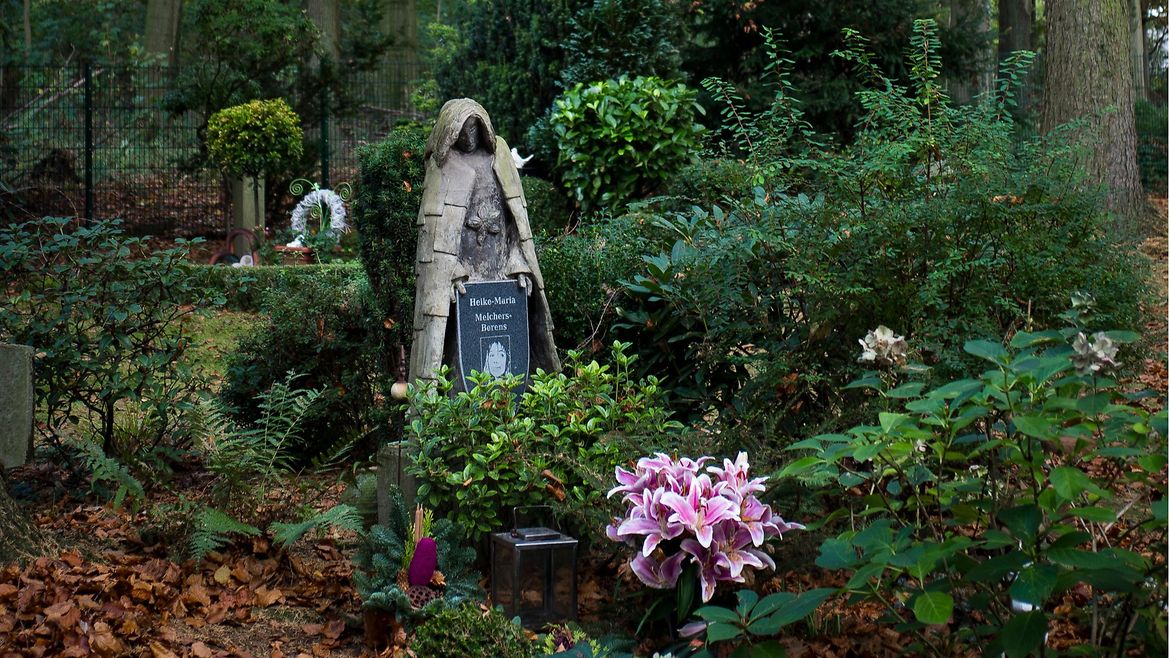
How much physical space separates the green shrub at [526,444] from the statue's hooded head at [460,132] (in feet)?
3.98

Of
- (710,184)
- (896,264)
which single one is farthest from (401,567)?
(710,184)

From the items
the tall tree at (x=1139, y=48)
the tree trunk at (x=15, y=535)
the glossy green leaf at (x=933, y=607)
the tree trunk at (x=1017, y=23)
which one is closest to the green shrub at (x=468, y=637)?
the glossy green leaf at (x=933, y=607)

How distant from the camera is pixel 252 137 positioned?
14594mm

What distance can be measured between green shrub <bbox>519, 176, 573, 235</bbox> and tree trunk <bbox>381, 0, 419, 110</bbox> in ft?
28.7

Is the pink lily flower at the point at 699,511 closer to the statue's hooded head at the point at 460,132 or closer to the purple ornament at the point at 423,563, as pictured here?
the purple ornament at the point at 423,563

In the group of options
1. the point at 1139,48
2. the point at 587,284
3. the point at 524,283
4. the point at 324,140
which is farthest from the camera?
the point at 1139,48

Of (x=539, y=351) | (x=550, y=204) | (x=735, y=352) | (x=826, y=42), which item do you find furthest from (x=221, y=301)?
(x=826, y=42)

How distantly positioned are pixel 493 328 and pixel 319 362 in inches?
68.0

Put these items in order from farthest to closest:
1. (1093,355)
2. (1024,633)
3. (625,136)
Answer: (625,136) → (1024,633) → (1093,355)

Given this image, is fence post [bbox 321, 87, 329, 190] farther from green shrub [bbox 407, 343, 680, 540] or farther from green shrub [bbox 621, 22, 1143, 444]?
green shrub [bbox 407, 343, 680, 540]

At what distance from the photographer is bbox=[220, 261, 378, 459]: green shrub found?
6.91 metres

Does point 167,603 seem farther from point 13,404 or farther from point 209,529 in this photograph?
point 13,404

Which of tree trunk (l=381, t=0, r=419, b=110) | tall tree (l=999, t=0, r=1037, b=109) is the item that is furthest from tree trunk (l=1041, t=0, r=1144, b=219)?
tree trunk (l=381, t=0, r=419, b=110)

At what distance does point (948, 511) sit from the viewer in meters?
4.51
